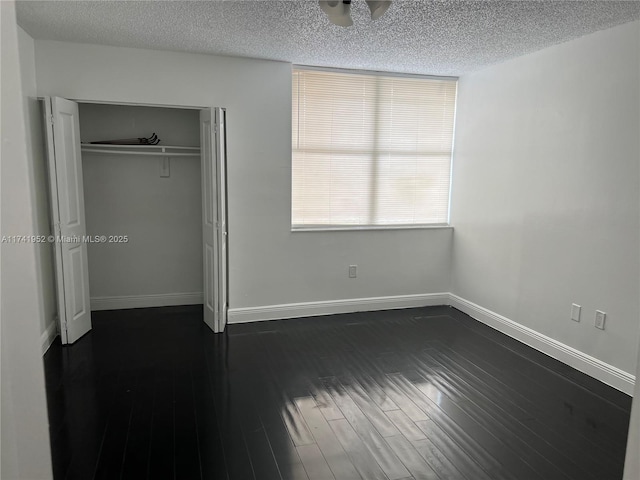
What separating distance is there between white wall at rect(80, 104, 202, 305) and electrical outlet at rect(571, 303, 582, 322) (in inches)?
142

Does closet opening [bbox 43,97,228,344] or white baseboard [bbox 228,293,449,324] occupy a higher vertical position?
closet opening [bbox 43,97,228,344]

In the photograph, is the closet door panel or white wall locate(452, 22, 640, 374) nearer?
white wall locate(452, 22, 640, 374)

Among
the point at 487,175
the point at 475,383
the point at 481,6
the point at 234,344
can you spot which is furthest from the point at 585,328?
the point at 234,344

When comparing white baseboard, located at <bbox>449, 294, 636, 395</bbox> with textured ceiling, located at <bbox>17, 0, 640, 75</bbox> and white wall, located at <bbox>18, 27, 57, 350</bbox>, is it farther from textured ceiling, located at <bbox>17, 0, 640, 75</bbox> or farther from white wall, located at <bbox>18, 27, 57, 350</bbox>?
white wall, located at <bbox>18, 27, 57, 350</bbox>

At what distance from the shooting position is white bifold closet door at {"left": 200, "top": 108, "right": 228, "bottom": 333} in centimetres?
381

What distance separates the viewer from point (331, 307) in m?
4.68

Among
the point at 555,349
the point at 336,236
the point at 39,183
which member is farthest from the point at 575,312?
the point at 39,183

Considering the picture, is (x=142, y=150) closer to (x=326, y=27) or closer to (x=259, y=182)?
(x=259, y=182)

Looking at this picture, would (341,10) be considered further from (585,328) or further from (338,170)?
(585,328)

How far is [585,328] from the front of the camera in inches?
132

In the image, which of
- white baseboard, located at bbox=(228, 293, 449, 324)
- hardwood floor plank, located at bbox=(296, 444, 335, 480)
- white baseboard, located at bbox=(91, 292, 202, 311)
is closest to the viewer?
hardwood floor plank, located at bbox=(296, 444, 335, 480)

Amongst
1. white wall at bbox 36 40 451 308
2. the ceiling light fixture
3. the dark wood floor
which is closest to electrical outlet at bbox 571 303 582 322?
the dark wood floor

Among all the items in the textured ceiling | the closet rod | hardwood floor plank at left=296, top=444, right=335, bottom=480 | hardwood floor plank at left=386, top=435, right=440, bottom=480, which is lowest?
hardwood floor plank at left=296, top=444, right=335, bottom=480

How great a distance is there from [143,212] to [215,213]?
117 cm
